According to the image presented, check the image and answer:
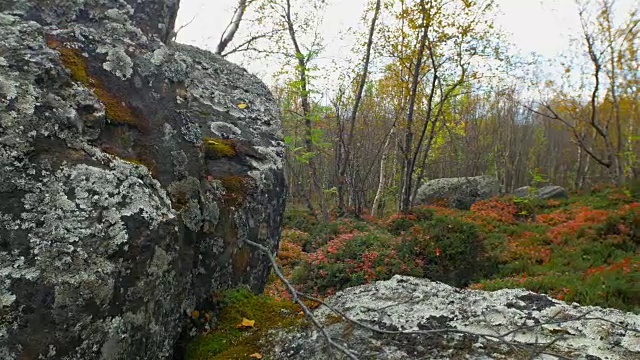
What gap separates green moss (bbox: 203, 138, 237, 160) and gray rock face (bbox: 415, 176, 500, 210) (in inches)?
643

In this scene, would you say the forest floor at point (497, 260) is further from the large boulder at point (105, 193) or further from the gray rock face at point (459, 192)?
the gray rock face at point (459, 192)

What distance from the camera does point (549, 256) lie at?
9.26 m

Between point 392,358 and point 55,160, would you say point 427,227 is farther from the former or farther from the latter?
point 55,160

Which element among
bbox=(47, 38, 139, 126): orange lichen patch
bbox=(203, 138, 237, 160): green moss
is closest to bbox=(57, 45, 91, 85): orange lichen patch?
bbox=(47, 38, 139, 126): orange lichen patch

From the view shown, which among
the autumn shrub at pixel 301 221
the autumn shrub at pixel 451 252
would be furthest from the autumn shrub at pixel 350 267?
the autumn shrub at pixel 301 221

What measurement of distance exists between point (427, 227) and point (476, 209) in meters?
7.51

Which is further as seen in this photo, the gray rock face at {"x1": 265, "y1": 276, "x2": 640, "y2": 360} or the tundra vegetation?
the tundra vegetation

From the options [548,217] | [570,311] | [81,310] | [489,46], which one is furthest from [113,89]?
[548,217]

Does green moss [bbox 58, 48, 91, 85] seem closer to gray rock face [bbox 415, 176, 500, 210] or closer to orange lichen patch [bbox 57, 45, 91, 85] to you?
orange lichen patch [bbox 57, 45, 91, 85]

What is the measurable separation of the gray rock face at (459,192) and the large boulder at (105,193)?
54.7ft

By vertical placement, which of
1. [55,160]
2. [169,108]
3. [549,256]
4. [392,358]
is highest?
[169,108]

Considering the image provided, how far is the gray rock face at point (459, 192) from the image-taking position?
18.5 meters

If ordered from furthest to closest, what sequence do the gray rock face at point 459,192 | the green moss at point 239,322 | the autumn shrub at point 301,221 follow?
1. the gray rock face at point 459,192
2. the autumn shrub at point 301,221
3. the green moss at point 239,322

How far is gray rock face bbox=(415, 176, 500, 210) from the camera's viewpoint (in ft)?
60.6
